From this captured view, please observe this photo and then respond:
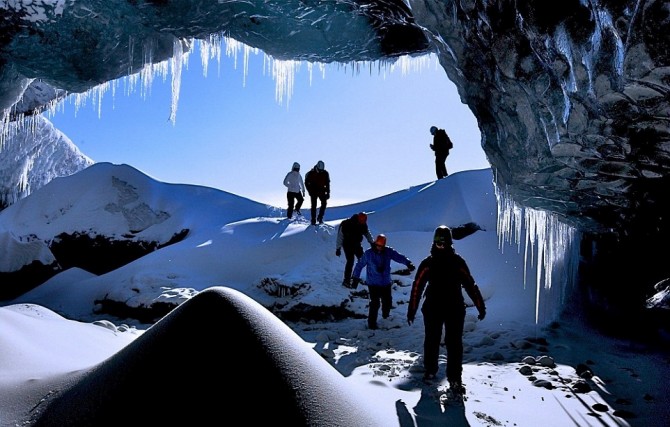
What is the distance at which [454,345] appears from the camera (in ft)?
13.3

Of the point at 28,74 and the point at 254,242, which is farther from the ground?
the point at 28,74

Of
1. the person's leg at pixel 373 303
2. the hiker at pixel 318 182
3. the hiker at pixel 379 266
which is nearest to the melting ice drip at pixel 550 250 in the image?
the hiker at pixel 379 266

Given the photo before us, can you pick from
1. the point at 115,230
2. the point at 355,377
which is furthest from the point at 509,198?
the point at 115,230

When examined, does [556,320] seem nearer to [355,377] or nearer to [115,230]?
[355,377]

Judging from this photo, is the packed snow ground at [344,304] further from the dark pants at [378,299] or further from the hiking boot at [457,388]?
the dark pants at [378,299]

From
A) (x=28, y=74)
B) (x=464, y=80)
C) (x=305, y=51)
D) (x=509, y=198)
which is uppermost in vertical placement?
(x=305, y=51)

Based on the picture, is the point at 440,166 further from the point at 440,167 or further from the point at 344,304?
the point at 344,304

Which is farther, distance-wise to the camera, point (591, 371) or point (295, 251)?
point (295, 251)

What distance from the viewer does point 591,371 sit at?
4617mm

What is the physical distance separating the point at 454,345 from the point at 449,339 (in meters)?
0.08

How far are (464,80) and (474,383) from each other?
4285mm

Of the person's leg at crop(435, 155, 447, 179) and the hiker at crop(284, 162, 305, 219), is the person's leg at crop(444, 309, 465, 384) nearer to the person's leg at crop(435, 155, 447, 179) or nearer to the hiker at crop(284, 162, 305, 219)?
the hiker at crop(284, 162, 305, 219)

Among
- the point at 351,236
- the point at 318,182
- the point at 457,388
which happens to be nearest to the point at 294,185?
the point at 318,182

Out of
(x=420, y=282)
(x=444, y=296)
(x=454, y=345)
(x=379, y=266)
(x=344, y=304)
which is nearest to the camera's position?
(x=454, y=345)
